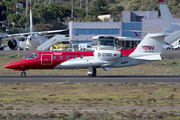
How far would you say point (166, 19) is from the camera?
52.1 m

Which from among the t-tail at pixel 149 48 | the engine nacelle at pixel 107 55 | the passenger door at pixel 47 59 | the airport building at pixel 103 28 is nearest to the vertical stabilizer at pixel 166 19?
the t-tail at pixel 149 48

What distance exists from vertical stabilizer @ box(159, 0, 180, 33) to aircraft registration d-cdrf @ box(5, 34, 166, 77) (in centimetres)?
2557

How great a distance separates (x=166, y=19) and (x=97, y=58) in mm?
29156

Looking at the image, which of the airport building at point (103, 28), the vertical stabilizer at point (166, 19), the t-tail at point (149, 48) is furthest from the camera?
the airport building at point (103, 28)

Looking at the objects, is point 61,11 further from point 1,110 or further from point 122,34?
point 1,110

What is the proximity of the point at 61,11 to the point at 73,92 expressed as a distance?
113m

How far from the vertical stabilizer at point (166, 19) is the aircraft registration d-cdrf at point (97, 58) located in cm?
2557

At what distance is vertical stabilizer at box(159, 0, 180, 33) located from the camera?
50.8m

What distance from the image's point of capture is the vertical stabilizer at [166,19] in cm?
5078

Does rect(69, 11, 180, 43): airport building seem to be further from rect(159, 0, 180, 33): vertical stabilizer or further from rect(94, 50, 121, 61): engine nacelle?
rect(94, 50, 121, 61): engine nacelle

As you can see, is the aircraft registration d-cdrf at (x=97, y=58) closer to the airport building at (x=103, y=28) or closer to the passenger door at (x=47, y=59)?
the passenger door at (x=47, y=59)

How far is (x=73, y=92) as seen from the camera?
18.3 metres

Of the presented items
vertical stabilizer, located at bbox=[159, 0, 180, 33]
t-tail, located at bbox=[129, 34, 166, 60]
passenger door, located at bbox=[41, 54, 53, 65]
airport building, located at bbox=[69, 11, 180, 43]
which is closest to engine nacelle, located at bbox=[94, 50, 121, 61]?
t-tail, located at bbox=[129, 34, 166, 60]

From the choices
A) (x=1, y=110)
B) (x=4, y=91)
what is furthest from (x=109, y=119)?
(x=4, y=91)
